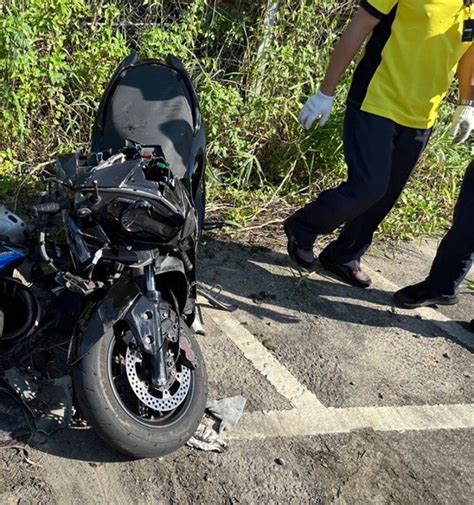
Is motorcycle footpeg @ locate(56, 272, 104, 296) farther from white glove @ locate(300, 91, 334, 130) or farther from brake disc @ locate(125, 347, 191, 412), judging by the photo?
white glove @ locate(300, 91, 334, 130)

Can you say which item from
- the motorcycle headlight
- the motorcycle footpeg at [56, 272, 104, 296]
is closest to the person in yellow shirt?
the motorcycle headlight

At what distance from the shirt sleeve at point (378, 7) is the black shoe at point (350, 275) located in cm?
176

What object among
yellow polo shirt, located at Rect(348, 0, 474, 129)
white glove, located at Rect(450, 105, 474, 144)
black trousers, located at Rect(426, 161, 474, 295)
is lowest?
black trousers, located at Rect(426, 161, 474, 295)

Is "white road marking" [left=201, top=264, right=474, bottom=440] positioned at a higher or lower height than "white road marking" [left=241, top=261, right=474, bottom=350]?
lower

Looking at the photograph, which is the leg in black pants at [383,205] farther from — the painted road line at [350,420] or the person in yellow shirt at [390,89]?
the painted road line at [350,420]

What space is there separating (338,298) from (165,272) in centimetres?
199

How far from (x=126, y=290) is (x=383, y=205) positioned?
240cm

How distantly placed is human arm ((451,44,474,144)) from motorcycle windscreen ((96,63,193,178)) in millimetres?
1815

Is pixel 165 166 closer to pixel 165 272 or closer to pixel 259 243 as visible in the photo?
pixel 165 272

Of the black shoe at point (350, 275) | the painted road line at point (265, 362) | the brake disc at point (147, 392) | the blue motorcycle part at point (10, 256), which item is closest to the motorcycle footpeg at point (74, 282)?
the brake disc at point (147, 392)

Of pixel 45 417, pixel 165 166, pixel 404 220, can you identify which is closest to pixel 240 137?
pixel 404 220

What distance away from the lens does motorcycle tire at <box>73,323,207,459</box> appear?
8.59 feet

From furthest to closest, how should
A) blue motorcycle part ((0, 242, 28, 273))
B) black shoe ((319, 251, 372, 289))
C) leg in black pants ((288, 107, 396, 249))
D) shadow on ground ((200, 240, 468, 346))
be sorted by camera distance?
1. black shoe ((319, 251, 372, 289))
2. shadow on ground ((200, 240, 468, 346))
3. leg in black pants ((288, 107, 396, 249))
4. blue motorcycle part ((0, 242, 28, 273))

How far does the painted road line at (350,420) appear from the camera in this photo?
3234 millimetres
